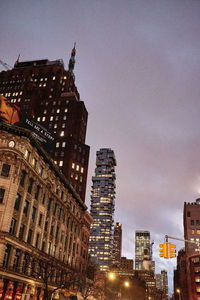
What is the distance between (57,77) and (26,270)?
104m

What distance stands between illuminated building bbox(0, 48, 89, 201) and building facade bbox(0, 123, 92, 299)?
1480 inches

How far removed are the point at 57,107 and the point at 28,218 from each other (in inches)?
3042

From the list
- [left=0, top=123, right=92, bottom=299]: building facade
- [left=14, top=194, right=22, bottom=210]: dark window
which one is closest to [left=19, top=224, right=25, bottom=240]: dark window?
[left=0, top=123, right=92, bottom=299]: building facade

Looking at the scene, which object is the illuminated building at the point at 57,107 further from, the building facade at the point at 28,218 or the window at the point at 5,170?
the window at the point at 5,170

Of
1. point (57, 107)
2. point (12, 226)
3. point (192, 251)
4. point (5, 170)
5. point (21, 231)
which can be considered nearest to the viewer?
point (12, 226)

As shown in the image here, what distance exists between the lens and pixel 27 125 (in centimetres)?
5753

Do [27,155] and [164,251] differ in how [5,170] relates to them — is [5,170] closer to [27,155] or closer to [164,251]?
[27,155]

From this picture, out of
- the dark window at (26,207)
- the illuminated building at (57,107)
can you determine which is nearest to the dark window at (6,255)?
the dark window at (26,207)

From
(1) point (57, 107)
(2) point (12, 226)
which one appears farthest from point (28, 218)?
(1) point (57, 107)

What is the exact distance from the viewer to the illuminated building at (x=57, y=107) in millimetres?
102000

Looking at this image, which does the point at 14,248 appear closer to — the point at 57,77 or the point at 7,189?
the point at 7,189

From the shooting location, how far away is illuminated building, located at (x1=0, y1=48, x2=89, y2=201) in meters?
102

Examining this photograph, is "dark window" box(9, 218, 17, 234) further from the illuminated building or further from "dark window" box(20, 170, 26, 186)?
the illuminated building

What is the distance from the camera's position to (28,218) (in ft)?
151
